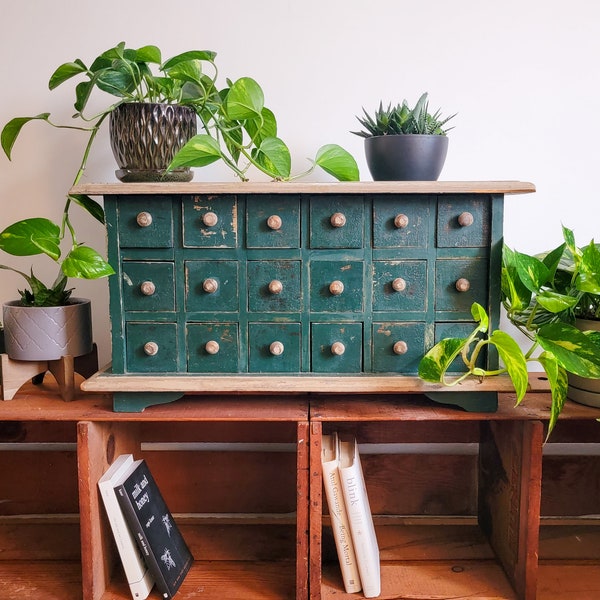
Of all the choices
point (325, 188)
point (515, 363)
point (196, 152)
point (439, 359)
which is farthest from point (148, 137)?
point (515, 363)

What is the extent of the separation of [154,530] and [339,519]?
38cm

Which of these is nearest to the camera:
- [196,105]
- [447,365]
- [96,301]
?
[447,365]

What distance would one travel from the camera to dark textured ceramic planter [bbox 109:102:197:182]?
1076 millimetres

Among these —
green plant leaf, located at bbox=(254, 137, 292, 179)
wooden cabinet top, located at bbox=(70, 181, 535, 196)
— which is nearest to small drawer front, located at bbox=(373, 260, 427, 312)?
wooden cabinet top, located at bbox=(70, 181, 535, 196)

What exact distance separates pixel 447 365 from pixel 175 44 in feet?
3.27

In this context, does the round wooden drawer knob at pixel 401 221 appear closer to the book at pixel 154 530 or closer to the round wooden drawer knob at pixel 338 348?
the round wooden drawer knob at pixel 338 348

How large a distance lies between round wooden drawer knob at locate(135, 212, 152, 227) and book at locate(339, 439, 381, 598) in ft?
1.93

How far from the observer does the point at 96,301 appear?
1.45 m

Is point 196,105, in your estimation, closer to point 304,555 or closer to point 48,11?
point 48,11

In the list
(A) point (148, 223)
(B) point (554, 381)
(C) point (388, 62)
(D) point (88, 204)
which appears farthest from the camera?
(C) point (388, 62)

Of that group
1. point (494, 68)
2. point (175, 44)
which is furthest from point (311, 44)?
point (494, 68)

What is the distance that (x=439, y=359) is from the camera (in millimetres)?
1028

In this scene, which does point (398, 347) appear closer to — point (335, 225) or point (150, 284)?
point (335, 225)

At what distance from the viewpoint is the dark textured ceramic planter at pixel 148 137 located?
1.08m
